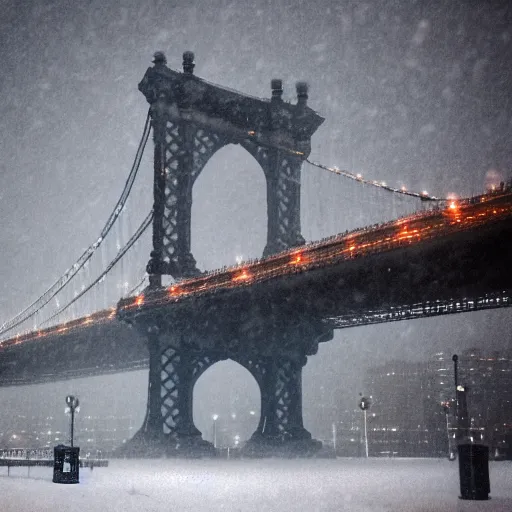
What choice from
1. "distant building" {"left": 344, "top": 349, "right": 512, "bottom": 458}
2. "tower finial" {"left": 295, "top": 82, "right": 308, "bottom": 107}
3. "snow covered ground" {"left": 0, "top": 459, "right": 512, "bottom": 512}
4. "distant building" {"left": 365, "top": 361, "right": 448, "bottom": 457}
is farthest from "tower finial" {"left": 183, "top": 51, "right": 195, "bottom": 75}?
"distant building" {"left": 365, "top": 361, "right": 448, "bottom": 457}

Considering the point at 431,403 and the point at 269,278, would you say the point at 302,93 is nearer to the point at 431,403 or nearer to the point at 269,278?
the point at 269,278

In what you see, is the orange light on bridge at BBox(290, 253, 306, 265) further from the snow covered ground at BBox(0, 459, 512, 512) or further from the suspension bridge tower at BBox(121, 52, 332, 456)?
the snow covered ground at BBox(0, 459, 512, 512)

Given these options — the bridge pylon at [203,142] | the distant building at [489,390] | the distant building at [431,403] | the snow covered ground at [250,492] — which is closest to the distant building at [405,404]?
the distant building at [431,403]

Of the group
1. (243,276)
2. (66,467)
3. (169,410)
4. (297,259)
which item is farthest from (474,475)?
(169,410)

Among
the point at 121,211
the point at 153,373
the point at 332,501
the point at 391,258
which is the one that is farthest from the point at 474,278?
the point at 121,211

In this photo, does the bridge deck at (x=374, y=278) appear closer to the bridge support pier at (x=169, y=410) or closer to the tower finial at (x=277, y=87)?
the bridge support pier at (x=169, y=410)

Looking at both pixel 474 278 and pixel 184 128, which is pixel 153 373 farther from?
pixel 474 278
